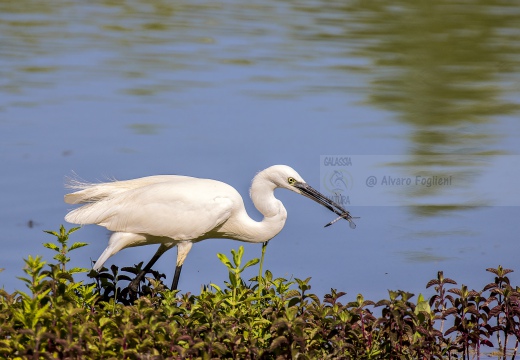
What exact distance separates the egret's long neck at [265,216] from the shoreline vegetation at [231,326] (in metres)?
1.17

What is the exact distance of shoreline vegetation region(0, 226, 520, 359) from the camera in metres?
4.89

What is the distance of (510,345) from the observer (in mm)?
6172

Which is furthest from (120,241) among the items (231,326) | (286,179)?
(231,326)

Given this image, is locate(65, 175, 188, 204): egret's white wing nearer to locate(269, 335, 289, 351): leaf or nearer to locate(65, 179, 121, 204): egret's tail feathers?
locate(65, 179, 121, 204): egret's tail feathers

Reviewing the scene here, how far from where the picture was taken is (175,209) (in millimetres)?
6863

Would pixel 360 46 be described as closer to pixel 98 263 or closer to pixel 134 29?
pixel 134 29

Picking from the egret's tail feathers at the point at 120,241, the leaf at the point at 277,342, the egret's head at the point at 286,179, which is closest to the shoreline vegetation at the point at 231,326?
the leaf at the point at 277,342

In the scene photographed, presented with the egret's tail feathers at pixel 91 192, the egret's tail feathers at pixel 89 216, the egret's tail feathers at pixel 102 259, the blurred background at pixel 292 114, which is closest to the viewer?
the egret's tail feathers at pixel 102 259

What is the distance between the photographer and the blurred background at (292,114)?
7866 mm

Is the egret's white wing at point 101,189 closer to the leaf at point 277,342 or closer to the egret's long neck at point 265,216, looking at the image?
the egret's long neck at point 265,216

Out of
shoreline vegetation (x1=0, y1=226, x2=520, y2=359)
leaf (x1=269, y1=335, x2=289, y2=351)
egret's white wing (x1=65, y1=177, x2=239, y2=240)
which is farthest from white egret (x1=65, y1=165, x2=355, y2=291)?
leaf (x1=269, y1=335, x2=289, y2=351)

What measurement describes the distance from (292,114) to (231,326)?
6.38 metres

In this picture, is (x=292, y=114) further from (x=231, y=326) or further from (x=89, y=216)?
(x=231, y=326)

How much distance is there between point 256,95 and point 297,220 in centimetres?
390
